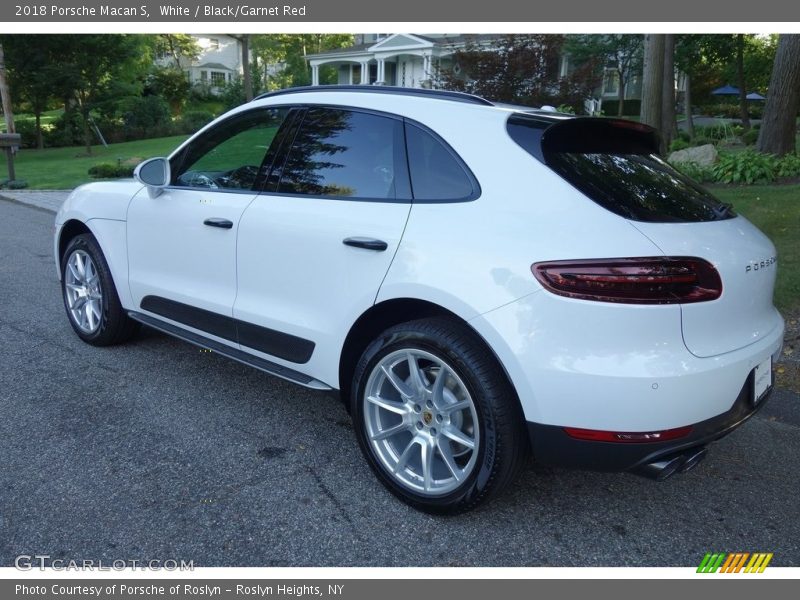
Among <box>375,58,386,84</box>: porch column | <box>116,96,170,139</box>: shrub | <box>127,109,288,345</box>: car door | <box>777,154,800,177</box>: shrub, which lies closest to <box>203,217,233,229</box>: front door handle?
<box>127,109,288,345</box>: car door

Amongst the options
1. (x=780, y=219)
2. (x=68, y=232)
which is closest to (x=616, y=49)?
(x=780, y=219)

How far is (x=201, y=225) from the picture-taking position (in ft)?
12.7

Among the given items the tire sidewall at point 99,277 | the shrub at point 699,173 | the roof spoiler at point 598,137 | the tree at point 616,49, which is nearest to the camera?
the roof spoiler at point 598,137

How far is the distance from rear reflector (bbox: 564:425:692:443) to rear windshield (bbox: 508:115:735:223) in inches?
31.2

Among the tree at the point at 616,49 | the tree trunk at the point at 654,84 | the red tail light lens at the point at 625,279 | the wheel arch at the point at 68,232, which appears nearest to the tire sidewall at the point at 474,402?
the red tail light lens at the point at 625,279

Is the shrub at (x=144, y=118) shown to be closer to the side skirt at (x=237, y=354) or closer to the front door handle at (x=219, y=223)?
the side skirt at (x=237, y=354)

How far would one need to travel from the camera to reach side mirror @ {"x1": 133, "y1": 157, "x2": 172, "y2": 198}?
13.6 ft

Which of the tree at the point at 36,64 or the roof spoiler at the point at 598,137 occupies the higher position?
the tree at the point at 36,64

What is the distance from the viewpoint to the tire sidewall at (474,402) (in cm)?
266

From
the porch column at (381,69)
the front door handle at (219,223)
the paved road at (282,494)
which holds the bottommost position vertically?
the paved road at (282,494)

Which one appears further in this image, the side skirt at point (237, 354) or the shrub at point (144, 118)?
the shrub at point (144, 118)

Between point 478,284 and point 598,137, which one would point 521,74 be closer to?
point 598,137

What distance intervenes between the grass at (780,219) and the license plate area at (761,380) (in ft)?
9.87

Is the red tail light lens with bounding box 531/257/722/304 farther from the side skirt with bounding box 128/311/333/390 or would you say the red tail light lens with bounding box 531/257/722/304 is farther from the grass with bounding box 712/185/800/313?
the grass with bounding box 712/185/800/313
